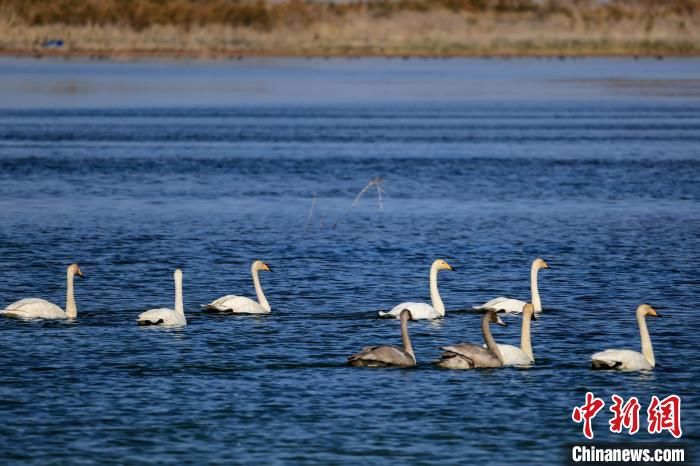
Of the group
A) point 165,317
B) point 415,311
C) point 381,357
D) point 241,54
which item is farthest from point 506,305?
point 241,54

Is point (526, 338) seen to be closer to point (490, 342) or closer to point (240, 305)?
point (490, 342)

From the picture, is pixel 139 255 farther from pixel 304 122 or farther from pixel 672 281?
pixel 304 122

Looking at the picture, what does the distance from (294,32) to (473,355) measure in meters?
126

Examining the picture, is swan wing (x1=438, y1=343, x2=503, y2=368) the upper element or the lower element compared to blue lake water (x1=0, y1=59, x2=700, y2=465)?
upper

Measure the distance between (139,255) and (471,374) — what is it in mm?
12059

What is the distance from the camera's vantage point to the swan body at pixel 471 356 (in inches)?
728

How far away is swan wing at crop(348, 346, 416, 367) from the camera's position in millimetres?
18562

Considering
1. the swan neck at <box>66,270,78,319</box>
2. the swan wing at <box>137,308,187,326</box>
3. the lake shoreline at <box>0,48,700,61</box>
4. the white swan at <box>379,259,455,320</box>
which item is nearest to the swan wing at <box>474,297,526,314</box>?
the white swan at <box>379,259,455,320</box>

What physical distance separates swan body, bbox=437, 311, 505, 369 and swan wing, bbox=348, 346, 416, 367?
460 millimetres

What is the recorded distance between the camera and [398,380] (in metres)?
18.2

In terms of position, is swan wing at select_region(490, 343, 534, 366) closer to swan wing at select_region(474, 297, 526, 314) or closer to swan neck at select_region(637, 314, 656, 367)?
swan neck at select_region(637, 314, 656, 367)

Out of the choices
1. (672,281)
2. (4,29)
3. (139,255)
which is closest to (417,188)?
(139,255)

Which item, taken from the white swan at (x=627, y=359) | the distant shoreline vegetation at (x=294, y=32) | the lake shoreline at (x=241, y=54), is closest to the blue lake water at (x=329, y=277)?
the white swan at (x=627, y=359)

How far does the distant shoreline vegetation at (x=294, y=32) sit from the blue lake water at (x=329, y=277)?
221 feet
